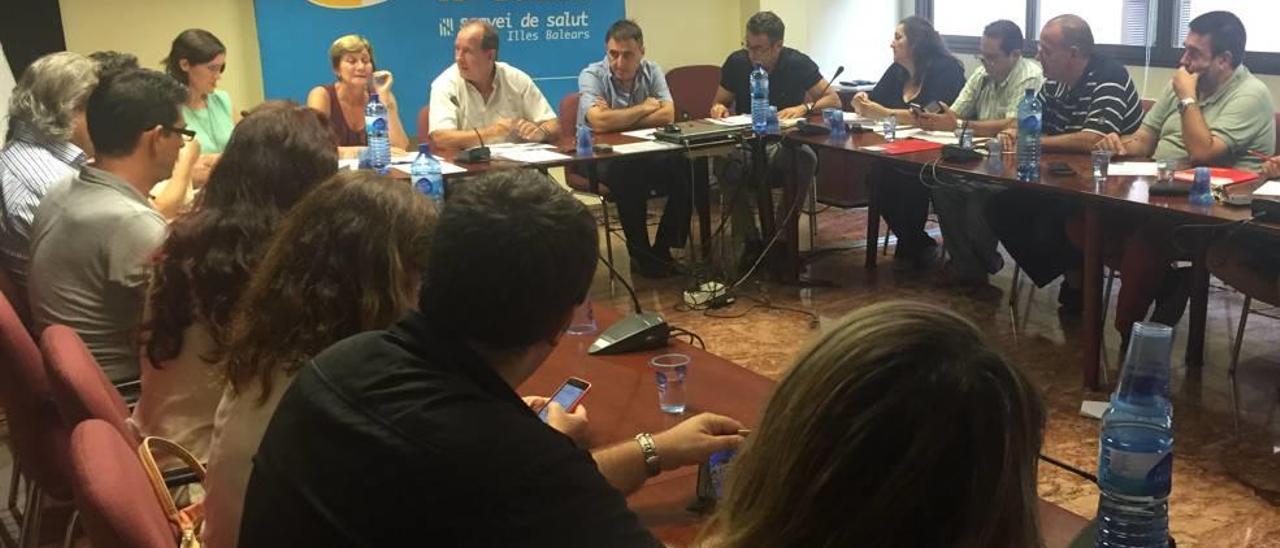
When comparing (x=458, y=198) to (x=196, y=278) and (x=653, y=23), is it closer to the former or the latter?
(x=196, y=278)

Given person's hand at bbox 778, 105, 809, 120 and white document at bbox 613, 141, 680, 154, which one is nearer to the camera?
white document at bbox 613, 141, 680, 154

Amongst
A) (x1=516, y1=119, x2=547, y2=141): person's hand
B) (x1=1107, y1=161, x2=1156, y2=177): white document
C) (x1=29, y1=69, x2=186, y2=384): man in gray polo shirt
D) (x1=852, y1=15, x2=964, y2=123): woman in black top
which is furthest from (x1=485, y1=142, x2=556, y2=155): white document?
(x1=1107, y1=161, x2=1156, y2=177): white document

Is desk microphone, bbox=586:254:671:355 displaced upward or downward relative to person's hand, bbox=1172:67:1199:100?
downward

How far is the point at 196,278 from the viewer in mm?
1960

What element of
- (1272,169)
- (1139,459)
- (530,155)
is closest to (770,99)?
(530,155)

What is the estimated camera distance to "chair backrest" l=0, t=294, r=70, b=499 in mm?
2127

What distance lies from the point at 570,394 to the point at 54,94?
2084 mm

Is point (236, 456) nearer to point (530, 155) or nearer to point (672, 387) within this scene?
point (672, 387)

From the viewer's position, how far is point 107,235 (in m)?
2.60

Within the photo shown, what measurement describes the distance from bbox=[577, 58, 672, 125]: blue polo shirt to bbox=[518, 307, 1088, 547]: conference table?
3.18m

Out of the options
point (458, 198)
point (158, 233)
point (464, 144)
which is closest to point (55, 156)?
point (158, 233)

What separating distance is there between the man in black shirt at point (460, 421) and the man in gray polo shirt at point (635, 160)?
3906 mm

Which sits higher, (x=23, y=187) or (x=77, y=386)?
(x=23, y=187)

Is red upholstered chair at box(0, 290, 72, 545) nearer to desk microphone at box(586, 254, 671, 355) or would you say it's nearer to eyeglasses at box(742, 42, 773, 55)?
desk microphone at box(586, 254, 671, 355)
